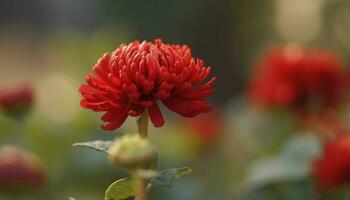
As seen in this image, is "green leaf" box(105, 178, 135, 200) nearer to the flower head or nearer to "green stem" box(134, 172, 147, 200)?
"green stem" box(134, 172, 147, 200)

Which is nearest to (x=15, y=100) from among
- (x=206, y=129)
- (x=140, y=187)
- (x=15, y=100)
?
(x=15, y=100)

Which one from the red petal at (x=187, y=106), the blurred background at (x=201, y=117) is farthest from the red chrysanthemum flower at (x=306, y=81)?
the red petal at (x=187, y=106)

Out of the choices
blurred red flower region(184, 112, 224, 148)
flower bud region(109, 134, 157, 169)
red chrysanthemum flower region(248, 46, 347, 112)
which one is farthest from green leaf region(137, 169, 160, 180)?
blurred red flower region(184, 112, 224, 148)

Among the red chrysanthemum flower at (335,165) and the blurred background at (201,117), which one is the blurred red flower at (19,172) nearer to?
the blurred background at (201,117)

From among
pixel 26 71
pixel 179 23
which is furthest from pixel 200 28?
pixel 26 71

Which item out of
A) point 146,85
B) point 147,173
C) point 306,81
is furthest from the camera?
point 306,81

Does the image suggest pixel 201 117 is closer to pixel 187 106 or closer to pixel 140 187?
pixel 187 106
